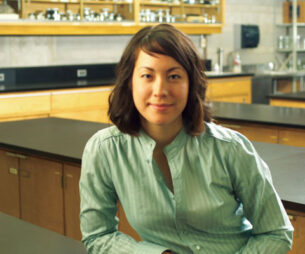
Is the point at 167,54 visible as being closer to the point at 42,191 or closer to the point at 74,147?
the point at 74,147

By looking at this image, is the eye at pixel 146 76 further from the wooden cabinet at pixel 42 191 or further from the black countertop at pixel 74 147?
the wooden cabinet at pixel 42 191

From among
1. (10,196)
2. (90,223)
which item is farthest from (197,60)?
(10,196)

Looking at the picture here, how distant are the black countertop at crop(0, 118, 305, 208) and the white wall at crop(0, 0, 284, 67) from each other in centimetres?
245

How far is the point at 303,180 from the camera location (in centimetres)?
215

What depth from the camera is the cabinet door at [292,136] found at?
3760mm

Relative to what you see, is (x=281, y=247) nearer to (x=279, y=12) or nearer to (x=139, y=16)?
(x=139, y=16)

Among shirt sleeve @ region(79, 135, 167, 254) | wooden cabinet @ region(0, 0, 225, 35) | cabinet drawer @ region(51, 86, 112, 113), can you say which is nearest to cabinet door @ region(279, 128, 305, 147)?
cabinet drawer @ region(51, 86, 112, 113)

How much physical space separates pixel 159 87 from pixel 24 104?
4.16 metres

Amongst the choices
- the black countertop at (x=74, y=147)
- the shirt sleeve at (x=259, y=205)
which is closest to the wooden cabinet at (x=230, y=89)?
the black countertop at (x=74, y=147)

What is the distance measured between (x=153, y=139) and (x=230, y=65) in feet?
22.0

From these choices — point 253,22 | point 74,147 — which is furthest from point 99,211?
point 253,22

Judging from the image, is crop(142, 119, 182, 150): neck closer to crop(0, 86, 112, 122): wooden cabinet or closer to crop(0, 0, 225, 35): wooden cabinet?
crop(0, 86, 112, 122): wooden cabinet

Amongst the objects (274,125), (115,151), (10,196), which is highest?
(115,151)

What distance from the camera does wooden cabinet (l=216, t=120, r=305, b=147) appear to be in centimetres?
378
